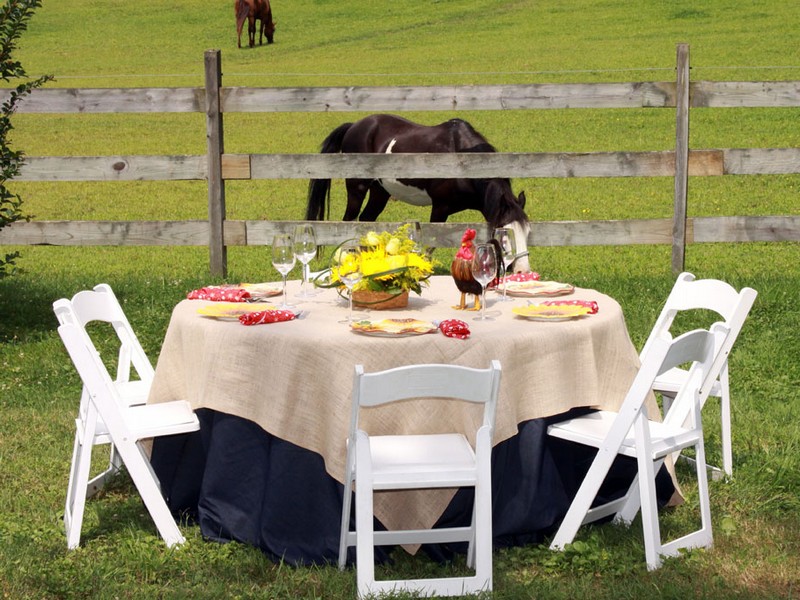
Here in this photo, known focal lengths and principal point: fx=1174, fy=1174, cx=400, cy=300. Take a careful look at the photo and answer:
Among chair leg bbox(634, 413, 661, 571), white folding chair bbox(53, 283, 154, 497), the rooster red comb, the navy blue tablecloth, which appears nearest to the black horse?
the rooster red comb

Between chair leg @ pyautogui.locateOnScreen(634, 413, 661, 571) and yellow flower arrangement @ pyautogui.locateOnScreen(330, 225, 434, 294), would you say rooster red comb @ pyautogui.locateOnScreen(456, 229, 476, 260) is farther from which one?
chair leg @ pyautogui.locateOnScreen(634, 413, 661, 571)

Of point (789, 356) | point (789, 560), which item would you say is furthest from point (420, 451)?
point (789, 356)

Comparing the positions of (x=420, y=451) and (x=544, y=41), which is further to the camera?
(x=544, y=41)

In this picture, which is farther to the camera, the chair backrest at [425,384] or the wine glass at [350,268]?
the wine glass at [350,268]

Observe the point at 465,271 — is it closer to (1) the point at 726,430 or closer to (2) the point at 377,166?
(1) the point at 726,430

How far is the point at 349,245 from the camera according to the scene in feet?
17.5

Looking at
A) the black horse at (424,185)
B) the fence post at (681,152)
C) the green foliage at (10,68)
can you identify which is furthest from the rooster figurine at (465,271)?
the fence post at (681,152)

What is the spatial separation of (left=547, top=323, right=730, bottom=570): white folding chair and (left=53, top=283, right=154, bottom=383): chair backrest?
216cm

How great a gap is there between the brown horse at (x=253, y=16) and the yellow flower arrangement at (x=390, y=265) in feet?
105

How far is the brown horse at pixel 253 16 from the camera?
3605 centimetres

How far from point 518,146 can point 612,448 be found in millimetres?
16657

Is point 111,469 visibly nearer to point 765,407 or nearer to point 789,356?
point 765,407

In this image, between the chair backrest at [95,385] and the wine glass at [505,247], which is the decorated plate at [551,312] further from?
the chair backrest at [95,385]

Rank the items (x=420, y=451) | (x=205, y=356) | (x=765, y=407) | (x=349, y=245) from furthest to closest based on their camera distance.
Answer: (x=765, y=407) → (x=349, y=245) → (x=205, y=356) → (x=420, y=451)
